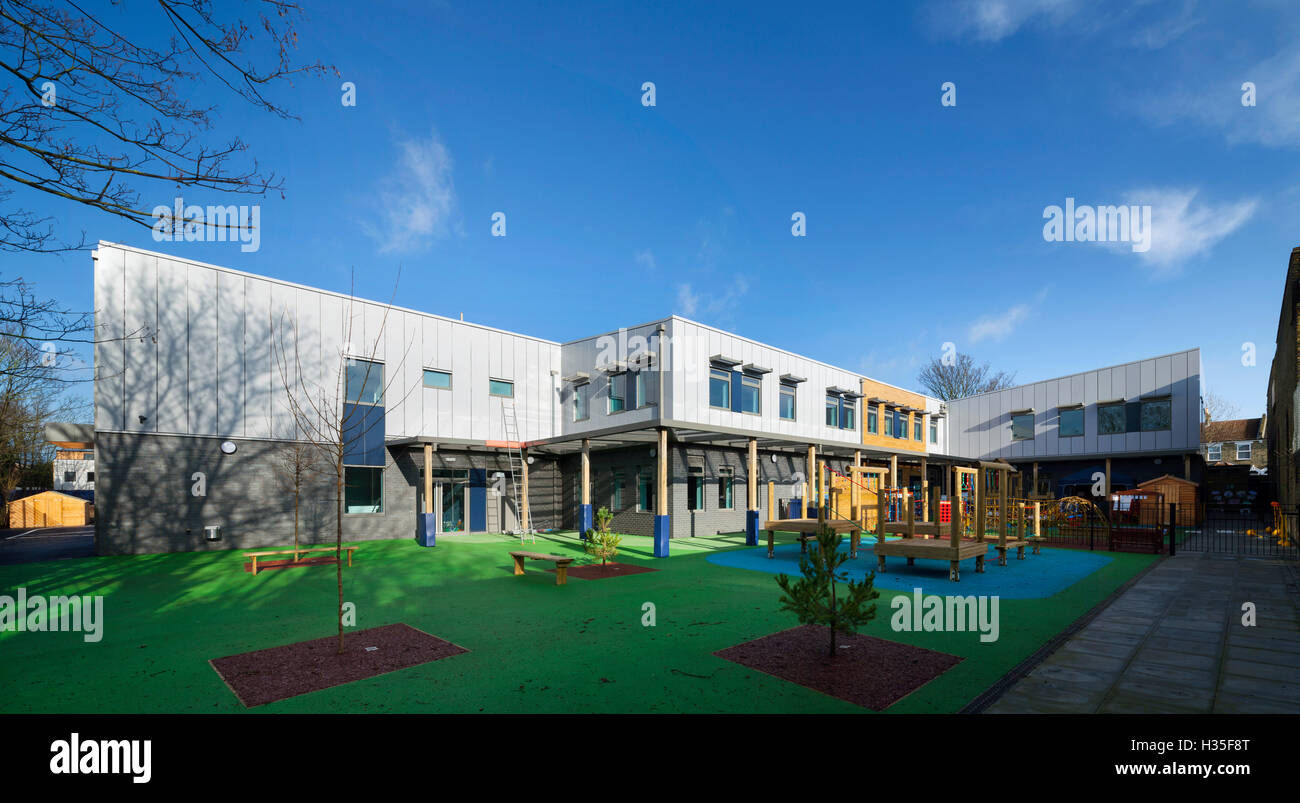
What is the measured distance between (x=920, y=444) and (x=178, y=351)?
34.1m

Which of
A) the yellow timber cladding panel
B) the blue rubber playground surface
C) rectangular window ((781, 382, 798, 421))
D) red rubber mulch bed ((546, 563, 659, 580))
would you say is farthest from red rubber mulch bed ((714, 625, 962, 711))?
the yellow timber cladding panel

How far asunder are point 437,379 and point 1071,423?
31384 mm

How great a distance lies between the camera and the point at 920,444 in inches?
1334

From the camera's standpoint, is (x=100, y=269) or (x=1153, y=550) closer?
(x=100, y=269)

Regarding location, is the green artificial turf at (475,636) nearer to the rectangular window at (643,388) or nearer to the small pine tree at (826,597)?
the small pine tree at (826,597)

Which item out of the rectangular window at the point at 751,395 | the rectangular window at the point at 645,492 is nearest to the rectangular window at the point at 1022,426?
the rectangular window at the point at 751,395

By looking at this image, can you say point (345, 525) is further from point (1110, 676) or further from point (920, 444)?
point (920, 444)

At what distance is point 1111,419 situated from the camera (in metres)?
29.3

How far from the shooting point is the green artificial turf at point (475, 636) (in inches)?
212

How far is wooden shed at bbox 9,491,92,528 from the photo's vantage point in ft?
87.2

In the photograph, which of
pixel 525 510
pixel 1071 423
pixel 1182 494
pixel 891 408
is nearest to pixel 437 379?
pixel 525 510

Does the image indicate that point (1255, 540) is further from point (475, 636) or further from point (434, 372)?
point (434, 372)
